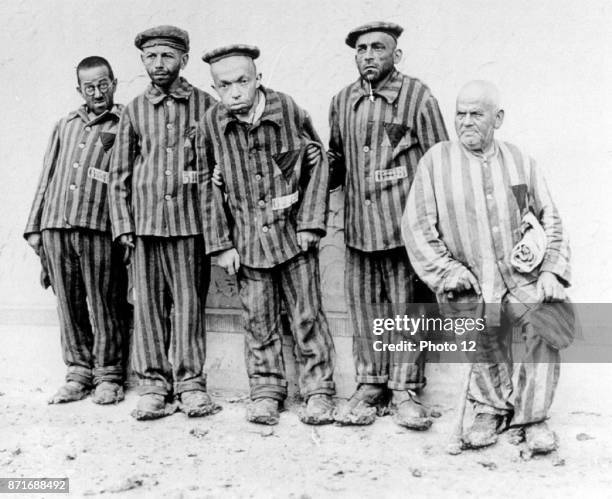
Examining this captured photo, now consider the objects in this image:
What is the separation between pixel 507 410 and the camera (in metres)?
3.18

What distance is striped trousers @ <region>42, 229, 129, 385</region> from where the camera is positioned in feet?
12.5

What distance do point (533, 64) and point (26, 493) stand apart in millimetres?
2745

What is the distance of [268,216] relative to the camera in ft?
11.3

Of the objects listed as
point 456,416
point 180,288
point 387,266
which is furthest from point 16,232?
point 456,416

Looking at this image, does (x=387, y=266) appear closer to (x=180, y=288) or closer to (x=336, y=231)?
(x=336, y=231)

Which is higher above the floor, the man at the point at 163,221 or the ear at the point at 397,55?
the ear at the point at 397,55

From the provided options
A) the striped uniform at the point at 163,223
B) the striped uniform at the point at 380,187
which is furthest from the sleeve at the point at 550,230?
the striped uniform at the point at 163,223

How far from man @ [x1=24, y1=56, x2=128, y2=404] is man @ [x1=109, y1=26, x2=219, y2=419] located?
202mm

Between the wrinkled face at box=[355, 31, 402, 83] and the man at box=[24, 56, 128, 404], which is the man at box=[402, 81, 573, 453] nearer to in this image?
the wrinkled face at box=[355, 31, 402, 83]

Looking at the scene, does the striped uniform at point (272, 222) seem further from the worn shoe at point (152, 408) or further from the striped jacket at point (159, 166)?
the worn shoe at point (152, 408)

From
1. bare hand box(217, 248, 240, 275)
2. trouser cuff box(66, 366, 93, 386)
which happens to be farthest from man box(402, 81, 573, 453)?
trouser cuff box(66, 366, 93, 386)

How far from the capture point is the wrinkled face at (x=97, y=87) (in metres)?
3.76

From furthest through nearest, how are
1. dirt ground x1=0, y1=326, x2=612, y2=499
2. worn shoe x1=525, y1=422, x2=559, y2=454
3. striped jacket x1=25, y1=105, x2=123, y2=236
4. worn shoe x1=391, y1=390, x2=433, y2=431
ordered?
striped jacket x1=25, y1=105, x2=123, y2=236
worn shoe x1=391, y1=390, x2=433, y2=431
worn shoe x1=525, y1=422, x2=559, y2=454
dirt ground x1=0, y1=326, x2=612, y2=499

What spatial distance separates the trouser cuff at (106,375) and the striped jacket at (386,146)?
139 centimetres
